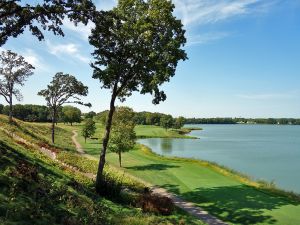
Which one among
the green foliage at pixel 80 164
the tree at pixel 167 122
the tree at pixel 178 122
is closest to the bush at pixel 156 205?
the green foliage at pixel 80 164

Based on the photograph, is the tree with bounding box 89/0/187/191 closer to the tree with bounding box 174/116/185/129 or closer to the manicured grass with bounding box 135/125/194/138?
the manicured grass with bounding box 135/125/194/138

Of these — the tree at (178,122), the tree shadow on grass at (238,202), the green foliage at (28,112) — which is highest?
the green foliage at (28,112)

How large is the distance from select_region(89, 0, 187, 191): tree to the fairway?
980 cm

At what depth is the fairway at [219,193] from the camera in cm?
2506

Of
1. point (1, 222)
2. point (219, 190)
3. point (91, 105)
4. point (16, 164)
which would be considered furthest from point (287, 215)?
point (91, 105)

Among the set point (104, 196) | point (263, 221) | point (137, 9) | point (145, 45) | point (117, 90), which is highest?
A: point (137, 9)

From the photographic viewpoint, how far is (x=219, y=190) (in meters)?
33.3

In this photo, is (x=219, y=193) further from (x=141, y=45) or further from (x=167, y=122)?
(x=167, y=122)

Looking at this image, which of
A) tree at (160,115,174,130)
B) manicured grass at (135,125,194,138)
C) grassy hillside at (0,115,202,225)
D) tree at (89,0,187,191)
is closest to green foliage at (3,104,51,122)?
manicured grass at (135,125,194,138)

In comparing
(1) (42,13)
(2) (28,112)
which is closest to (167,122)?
(2) (28,112)

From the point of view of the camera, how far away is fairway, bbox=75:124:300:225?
25.1 m

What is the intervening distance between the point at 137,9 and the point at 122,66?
4.72 metres

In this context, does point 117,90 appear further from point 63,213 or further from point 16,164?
point 63,213

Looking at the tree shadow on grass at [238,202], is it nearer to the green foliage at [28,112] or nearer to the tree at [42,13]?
the tree at [42,13]
